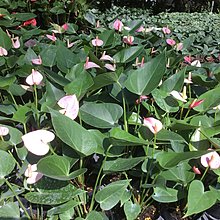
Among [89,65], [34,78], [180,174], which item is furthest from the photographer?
[89,65]

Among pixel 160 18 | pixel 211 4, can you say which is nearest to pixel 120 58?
pixel 160 18

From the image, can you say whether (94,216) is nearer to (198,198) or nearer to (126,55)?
(198,198)

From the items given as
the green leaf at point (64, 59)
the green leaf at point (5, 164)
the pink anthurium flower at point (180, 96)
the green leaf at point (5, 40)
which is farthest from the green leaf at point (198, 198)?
the green leaf at point (5, 40)

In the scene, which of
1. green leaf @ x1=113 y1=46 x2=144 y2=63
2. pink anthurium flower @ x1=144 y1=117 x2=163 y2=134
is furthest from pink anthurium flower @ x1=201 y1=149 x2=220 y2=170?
green leaf @ x1=113 y1=46 x2=144 y2=63

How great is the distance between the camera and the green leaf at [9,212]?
2.46 ft

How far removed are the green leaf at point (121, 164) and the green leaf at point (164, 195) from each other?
10 cm

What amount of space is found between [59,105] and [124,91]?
0.21 metres

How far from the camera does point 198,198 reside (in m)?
0.76

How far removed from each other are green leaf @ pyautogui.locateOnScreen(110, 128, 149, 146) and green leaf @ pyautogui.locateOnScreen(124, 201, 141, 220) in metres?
0.13

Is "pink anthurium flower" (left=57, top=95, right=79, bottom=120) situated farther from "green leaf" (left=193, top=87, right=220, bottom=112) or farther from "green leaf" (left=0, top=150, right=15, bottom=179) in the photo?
"green leaf" (left=193, top=87, right=220, bottom=112)

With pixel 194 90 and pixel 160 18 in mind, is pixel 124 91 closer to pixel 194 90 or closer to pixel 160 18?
pixel 194 90

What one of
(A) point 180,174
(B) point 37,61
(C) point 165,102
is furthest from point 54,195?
(B) point 37,61

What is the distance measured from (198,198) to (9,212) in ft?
1.14

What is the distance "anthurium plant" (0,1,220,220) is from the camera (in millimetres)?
748
